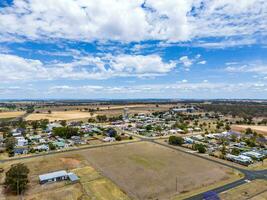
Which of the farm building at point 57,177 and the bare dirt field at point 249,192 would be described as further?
the farm building at point 57,177

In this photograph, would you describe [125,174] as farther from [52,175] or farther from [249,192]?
[249,192]

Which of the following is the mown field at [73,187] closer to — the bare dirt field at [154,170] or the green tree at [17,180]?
the green tree at [17,180]

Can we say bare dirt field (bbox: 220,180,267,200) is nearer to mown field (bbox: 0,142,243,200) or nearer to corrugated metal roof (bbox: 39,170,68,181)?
mown field (bbox: 0,142,243,200)

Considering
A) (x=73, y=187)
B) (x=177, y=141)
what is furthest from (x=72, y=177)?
(x=177, y=141)

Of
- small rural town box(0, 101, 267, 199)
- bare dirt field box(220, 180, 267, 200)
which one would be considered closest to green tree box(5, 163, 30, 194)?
small rural town box(0, 101, 267, 199)

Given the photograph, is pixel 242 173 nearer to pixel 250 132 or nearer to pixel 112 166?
pixel 112 166

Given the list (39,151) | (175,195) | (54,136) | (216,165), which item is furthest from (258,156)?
(54,136)

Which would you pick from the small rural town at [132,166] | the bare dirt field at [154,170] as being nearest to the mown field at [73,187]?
the small rural town at [132,166]
